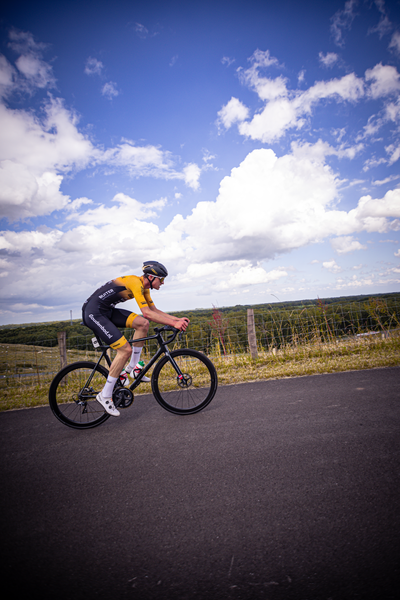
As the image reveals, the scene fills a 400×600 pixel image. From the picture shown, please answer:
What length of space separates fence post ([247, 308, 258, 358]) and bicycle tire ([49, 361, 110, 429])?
185 inches

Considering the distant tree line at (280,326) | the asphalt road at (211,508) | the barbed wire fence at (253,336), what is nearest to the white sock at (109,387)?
the asphalt road at (211,508)

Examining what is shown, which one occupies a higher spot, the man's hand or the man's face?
the man's face

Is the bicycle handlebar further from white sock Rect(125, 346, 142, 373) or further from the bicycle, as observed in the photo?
white sock Rect(125, 346, 142, 373)

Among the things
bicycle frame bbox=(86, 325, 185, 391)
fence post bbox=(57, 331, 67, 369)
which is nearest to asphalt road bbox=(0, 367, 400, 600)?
bicycle frame bbox=(86, 325, 185, 391)

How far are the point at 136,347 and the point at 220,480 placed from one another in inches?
89.5

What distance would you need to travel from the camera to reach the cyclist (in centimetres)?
396

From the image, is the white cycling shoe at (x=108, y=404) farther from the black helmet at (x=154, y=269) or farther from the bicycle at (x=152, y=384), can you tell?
the black helmet at (x=154, y=269)

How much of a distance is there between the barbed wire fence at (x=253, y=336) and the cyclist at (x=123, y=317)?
10.9ft

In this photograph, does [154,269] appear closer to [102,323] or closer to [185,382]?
[102,323]

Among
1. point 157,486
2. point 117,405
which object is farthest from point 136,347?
point 157,486

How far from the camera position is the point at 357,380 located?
511 cm

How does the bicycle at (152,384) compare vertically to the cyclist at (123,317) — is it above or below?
below

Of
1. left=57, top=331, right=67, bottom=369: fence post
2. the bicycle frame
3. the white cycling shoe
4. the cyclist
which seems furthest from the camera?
left=57, top=331, right=67, bottom=369: fence post

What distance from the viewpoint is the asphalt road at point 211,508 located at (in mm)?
1525
